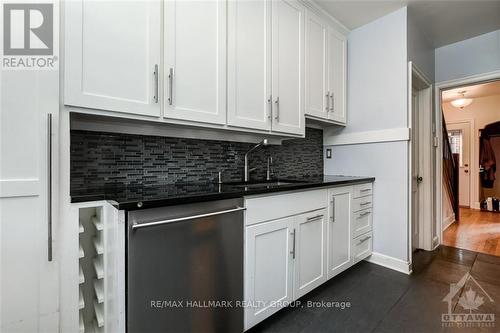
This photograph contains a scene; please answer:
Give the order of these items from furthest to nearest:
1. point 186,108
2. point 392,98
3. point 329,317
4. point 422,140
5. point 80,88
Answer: point 422,140 < point 392,98 < point 329,317 < point 186,108 < point 80,88

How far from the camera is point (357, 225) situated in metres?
2.34

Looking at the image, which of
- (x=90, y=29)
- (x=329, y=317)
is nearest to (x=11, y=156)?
(x=90, y=29)

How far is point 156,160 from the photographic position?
5.45ft

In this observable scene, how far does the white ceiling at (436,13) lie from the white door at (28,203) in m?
2.31

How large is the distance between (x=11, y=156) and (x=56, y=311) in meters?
0.66

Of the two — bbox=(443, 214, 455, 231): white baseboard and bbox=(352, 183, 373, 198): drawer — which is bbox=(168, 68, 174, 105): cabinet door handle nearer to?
bbox=(352, 183, 373, 198): drawer

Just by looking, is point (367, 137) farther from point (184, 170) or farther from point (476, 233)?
point (476, 233)

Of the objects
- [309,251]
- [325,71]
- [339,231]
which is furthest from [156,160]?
[325,71]

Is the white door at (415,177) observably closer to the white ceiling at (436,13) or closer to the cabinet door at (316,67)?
the white ceiling at (436,13)

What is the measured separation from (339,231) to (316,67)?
1.50 metres

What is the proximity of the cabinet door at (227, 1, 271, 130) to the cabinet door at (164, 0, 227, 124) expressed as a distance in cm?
7

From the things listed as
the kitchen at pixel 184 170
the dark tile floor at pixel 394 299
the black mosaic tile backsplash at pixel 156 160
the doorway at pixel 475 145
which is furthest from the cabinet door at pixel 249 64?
the doorway at pixel 475 145

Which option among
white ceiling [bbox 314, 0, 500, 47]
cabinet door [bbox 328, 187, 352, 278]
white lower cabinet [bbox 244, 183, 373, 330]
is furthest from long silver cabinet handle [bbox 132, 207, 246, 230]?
white ceiling [bbox 314, 0, 500, 47]

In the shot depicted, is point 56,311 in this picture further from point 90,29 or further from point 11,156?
Result: point 90,29
